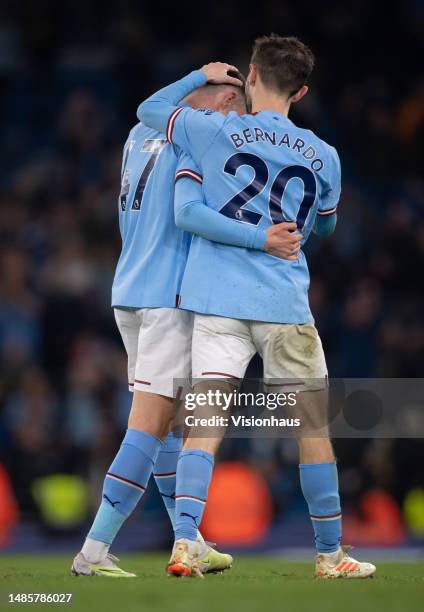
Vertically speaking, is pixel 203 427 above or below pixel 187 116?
below

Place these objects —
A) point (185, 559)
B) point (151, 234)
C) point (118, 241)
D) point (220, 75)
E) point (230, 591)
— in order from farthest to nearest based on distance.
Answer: point (118, 241) → point (220, 75) → point (151, 234) → point (185, 559) → point (230, 591)

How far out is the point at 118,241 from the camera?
12078 millimetres

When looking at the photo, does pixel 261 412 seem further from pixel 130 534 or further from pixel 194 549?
pixel 130 534

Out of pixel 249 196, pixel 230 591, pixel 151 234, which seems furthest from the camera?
pixel 151 234

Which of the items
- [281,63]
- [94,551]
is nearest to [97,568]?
[94,551]

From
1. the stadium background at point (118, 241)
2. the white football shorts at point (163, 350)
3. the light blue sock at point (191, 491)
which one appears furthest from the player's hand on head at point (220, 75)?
the stadium background at point (118, 241)

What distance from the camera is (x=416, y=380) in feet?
36.8

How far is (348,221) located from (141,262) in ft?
23.9

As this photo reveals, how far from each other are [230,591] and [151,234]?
169cm

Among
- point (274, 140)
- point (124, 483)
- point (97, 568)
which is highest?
point (274, 140)

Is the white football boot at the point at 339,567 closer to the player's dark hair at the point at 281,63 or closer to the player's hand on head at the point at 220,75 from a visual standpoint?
the player's dark hair at the point at 281,63

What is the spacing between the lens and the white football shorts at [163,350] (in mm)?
5422

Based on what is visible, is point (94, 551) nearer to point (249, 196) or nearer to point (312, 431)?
point (312, 431)

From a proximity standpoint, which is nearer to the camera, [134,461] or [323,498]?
[323,498]
